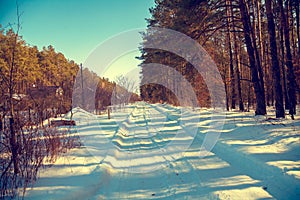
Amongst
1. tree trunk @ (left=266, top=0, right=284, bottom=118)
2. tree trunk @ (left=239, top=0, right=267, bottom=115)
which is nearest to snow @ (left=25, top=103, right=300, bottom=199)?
tree trunk @ (left=266, top=0, right=284, bottom=118)

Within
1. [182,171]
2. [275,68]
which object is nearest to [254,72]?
[275,68]

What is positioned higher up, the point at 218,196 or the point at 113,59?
the point at 113,59

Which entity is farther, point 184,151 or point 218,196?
point 184,151

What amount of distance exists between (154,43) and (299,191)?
2536 cm

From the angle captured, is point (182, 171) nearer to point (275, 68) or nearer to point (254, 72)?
point (275, 68)

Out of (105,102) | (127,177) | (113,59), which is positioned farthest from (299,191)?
(105,102)

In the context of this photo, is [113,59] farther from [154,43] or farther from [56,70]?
[56,70]

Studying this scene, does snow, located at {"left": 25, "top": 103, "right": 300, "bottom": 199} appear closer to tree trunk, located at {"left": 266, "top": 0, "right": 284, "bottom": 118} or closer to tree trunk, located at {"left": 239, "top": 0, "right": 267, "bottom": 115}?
tree trunk, located at {"left": 266, "top": 0, "right": 284, "bottom": 118}

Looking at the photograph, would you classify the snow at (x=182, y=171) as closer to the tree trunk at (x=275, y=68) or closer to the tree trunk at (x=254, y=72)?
the tree trunk at (x=275, y=68)

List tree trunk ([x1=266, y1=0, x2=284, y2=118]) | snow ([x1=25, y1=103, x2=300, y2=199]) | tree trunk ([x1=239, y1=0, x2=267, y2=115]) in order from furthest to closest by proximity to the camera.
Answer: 1. tree trunk ([x1=239, y1=0, x2=267, y2=115])
2. tree trunk ([x1=266, y1=0, x2=284, y2=118])
3. snow ([x1=25, y1=103, x2=300, y2=199])

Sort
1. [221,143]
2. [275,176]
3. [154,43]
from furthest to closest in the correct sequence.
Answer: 1. [154,43]
2. [221,143]
3. [275,176]

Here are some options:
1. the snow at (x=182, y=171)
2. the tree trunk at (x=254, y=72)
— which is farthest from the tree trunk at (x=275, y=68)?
the snow at (x=182, y=171)

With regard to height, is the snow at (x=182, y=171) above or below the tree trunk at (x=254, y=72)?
below

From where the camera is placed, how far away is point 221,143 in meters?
7.34
